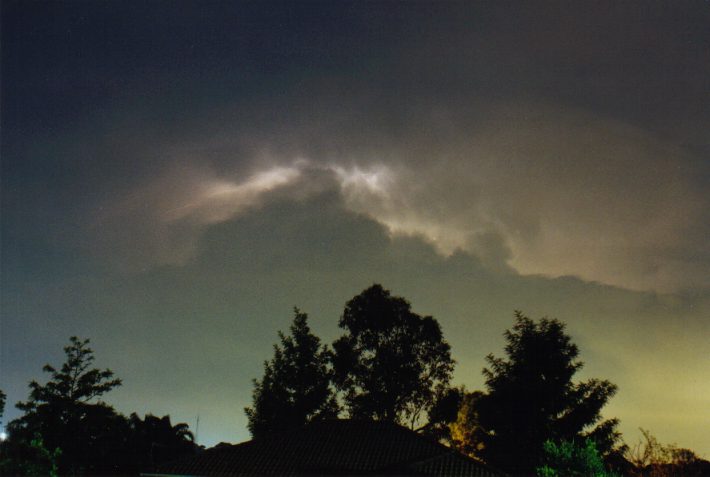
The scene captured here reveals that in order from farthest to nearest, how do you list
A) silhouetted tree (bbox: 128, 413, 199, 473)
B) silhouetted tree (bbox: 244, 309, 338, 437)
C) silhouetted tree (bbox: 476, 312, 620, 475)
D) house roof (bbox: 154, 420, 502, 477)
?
silhouetted tree (bbox: 128, 413, 199, 473), silhouetted tree (bbox: 244, 309, 338, 437), silhouetted tree (bbox: 476, 312, 620, 475), house roof (bbox: 154, 420, 502, 477)

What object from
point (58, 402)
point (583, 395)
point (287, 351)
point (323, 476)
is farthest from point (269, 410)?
point (583, 395)

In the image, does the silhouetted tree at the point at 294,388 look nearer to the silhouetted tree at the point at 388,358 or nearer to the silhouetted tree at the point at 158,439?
the silhouetted tree at the point at 388,358

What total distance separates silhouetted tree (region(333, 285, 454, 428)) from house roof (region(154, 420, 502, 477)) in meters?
13.2

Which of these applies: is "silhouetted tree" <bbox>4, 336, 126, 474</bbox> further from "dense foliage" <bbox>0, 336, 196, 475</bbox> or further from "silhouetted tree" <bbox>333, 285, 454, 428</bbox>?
"silhouetted tree" <bbox>333, 285, 454, 428</bbox>

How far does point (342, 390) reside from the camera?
50.8 m

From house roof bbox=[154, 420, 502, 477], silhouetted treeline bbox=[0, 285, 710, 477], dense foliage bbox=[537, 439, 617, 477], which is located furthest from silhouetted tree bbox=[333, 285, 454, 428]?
dense foliage bbox=[537, 439, 617, 477]

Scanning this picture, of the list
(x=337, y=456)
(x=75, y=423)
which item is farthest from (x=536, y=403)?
(x=75, y=423)

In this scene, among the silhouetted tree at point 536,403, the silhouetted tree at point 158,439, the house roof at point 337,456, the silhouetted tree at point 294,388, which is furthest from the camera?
the silhouetted tree at point 158,439

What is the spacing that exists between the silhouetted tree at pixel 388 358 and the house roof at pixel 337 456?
13.2m

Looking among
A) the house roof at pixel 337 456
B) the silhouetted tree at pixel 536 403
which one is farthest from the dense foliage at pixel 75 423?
the silhouetted tree at pixel 536 403

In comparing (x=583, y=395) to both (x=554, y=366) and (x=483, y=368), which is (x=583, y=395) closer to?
(x=554, y=366)

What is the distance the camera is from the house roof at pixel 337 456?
95.1 ft

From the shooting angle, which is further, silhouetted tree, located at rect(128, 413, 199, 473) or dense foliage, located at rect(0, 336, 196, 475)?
silhouetted tree, located at rect(128, 413, 199, 473)

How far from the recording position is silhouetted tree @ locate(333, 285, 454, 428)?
48.5 m
